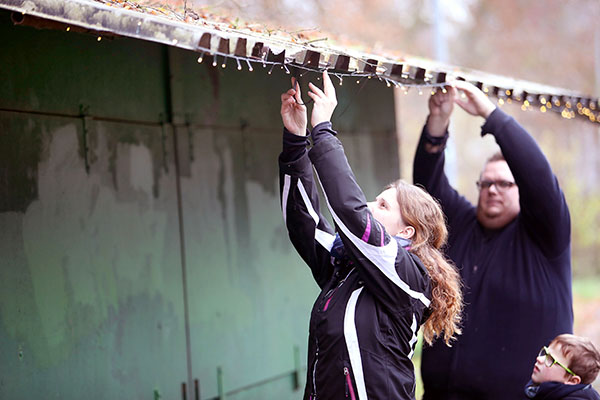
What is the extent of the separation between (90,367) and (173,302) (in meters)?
0.72

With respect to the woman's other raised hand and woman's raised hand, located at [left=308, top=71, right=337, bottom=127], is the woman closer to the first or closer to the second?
woman's raised hand, located at [left=308, top=71, right=337, bottom=127]

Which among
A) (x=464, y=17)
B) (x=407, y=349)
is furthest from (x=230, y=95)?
(x=464, y=17)

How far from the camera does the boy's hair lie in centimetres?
348

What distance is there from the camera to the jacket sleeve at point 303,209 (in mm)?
3229

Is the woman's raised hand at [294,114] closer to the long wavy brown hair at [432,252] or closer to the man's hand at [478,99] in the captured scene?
the long wavy brown hair at [432,252]

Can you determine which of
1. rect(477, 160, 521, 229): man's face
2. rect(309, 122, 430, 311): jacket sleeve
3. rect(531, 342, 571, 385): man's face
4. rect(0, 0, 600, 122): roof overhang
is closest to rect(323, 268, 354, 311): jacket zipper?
rect(309, 122, 430, 311): jacket sleeve

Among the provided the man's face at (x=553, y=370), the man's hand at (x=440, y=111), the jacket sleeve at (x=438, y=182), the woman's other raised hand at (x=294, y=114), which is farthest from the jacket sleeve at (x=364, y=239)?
the jacket sleeve at (x=438, y=182)

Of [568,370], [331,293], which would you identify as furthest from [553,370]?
[331,293]

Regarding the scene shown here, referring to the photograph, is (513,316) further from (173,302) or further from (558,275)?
(173,302)

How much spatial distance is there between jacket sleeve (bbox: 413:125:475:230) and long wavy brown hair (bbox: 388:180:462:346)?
136 centimetres

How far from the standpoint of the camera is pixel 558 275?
4.02 metres

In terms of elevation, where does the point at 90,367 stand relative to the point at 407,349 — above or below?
below

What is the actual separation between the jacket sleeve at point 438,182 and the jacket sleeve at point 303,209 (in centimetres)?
138

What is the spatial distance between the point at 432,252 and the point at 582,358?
3.48 ft
